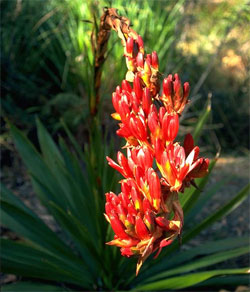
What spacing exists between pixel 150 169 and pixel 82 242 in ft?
4.66

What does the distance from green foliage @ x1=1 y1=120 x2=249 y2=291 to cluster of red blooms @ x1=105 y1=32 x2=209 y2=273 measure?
0.89 metres

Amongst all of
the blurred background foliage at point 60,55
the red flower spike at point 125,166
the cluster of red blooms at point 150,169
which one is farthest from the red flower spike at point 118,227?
the blurred background foliage at point 60,55

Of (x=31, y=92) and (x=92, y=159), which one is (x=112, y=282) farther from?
(x=31, y=92)

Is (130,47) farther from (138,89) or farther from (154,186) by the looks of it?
(154,186)

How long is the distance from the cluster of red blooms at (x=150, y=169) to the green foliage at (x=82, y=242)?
894 mm

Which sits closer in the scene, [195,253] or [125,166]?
[125,166]

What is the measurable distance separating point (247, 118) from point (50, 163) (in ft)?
11.1

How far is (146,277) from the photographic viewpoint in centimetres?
231

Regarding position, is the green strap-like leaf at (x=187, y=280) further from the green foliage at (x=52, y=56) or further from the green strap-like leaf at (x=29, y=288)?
the green foliage at (x=52, y=56)

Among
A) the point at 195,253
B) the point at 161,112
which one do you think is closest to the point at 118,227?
the point at 161,112

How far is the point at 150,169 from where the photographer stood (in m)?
0.88

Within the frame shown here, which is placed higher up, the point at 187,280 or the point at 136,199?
the point at 136,199

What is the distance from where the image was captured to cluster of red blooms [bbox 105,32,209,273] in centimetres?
87

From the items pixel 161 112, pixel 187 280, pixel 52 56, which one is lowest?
pixel 187 280
